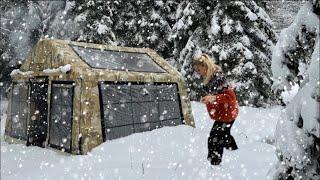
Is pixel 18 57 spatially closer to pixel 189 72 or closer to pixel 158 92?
pixel 189 72

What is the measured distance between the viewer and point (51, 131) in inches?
336

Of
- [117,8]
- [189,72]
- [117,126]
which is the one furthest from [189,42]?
[117,126]

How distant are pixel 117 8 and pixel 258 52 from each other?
7.44 metres

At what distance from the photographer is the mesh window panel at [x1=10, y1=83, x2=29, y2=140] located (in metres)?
9.67

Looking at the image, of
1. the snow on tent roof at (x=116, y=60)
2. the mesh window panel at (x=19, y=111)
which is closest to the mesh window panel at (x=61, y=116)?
the snow on tent roof at (x=116, y=60)

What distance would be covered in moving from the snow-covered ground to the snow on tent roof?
1.60 m

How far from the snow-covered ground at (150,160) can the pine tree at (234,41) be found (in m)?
5.40

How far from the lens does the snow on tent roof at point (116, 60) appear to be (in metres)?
8.72

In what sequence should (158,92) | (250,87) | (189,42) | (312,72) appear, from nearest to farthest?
(312,72)
(158,92)
(250,87)
(189,42)

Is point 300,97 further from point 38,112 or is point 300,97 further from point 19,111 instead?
point 19,111

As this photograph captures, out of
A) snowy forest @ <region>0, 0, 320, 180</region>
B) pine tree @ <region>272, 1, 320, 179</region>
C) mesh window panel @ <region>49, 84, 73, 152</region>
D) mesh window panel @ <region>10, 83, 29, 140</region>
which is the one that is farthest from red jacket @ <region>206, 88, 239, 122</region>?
mesh window panel @ <region>10, 83, 29, 140</region>

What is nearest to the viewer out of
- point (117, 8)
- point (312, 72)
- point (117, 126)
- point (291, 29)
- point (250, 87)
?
point (312, 72)

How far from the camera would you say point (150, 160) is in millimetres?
6641

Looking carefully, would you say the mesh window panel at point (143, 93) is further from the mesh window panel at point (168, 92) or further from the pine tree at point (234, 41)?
the pine tree at point (234, 41)
